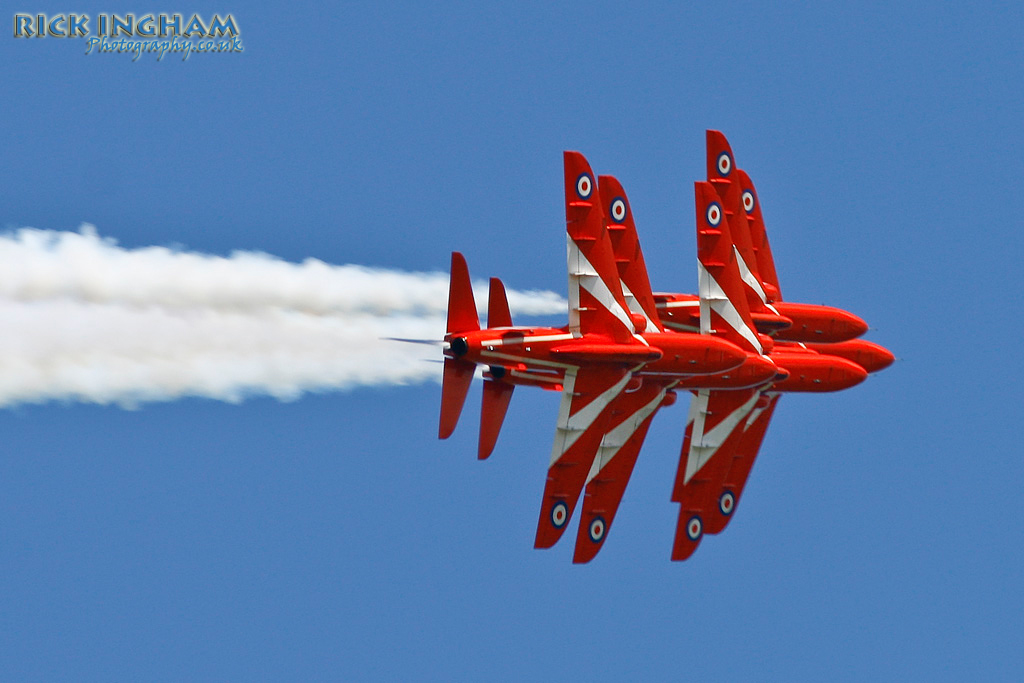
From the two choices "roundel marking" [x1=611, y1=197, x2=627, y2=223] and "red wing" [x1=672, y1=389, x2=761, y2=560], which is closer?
"roundel marking" [x1=611, y1=197, x2=627, y2=223]

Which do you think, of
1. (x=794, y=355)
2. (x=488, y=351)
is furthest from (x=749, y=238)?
(x=488, y=351)

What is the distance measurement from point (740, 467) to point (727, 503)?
4.03 ft

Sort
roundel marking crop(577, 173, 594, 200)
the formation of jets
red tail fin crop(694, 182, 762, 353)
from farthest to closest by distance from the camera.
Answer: red tail fin crop(694, 182, 762, 353) < roundel marking crop(577, 173, 594, 200) < the formation of jets

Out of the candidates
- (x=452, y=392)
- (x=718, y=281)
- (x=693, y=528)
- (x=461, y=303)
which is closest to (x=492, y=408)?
(x=452, y=392)

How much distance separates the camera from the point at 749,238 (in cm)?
7044

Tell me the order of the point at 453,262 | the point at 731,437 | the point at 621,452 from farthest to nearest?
the point at 731,437
the point at 621,452
the point at 453,262

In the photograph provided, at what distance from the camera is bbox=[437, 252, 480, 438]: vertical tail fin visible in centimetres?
5994

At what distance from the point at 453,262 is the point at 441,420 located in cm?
433

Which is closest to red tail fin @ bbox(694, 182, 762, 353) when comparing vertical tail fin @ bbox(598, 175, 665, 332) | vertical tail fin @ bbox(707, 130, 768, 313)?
vertical tail fin @ bbox(598, 175, 665, 332)

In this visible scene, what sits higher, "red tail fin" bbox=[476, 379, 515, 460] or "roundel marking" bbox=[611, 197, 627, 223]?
"roundel marking" bbox=[611, 197, 627, 223]

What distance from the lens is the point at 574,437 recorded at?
204 ft

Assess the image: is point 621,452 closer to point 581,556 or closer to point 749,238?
point 581,556

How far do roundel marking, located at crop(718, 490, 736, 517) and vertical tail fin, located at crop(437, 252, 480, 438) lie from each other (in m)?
13.5

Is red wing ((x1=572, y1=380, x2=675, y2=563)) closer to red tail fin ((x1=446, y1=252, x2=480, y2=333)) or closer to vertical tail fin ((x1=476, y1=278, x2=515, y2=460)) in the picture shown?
vertical tail fin ((x1=476, y1=278, x2=515, y2=460))
